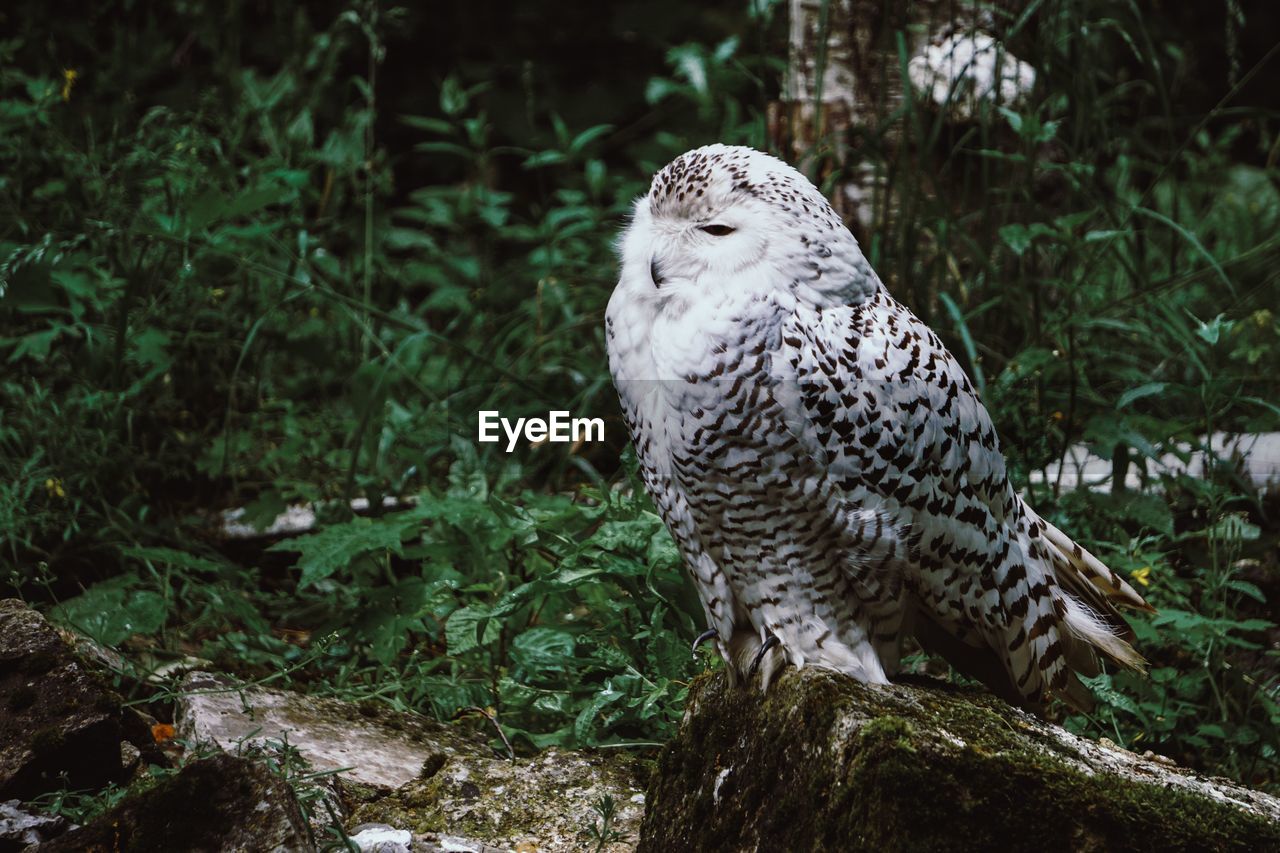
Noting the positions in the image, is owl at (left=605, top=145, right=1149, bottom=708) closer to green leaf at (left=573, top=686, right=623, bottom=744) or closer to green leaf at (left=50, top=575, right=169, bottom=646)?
green leaf at (left=573, top=686, right=623, bottom=744)

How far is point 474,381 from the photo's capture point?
457 centimetres

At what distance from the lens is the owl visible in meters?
2.20

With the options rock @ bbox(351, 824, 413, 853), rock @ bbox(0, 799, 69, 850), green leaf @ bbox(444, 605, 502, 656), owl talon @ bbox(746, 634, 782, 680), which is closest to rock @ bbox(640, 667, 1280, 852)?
owl talon @ bbox(746, 634, 782, 680)

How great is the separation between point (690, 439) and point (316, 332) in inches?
109

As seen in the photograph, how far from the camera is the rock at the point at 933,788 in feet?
6.21

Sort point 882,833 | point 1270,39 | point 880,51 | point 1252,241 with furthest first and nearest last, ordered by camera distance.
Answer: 1. point 1270,39
2. point 1252,241
3. point 880,51
4. point 882,833

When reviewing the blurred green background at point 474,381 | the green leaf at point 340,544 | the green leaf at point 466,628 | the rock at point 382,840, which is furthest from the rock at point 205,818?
the green leaf at point 340,544

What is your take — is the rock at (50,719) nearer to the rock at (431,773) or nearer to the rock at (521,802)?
the rock at (431,773)

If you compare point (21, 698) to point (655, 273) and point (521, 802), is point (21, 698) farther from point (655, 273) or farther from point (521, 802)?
point (655, 273)

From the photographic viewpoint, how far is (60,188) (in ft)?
14.4

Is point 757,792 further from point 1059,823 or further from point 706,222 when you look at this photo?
point 706,222

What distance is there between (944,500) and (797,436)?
1.18ft

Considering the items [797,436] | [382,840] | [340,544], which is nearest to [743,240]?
[797,436]

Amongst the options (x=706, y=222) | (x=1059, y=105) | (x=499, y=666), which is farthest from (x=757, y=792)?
(x=1059, y=105)
